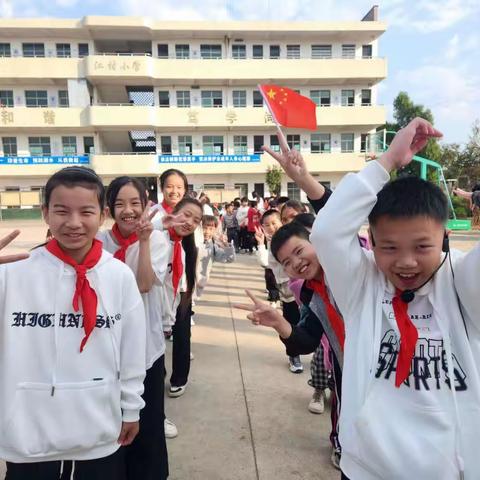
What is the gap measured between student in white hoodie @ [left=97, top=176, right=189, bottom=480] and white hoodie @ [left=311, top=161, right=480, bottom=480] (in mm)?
1074

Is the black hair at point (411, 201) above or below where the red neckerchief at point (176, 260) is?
above

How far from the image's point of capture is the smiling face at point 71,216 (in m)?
1.40

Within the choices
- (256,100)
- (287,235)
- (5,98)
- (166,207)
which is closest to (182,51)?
(256,100)

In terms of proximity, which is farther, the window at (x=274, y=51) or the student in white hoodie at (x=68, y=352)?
the window at (x=274, y=51)

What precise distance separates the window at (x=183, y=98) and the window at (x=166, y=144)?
2.26 meters

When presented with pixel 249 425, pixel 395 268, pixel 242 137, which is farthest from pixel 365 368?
pixel 242 137

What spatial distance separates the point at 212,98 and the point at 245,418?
26.5 m

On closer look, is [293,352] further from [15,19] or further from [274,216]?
[15,19]

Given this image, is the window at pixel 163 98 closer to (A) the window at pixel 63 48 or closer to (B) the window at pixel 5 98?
(A) the window at pixel 63 48

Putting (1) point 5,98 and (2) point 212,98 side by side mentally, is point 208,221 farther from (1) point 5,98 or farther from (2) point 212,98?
(1) point 5,98

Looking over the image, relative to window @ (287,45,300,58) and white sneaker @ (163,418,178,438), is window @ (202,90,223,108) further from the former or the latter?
white sneaker @ (163,418,178,438)

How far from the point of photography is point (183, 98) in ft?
87.7

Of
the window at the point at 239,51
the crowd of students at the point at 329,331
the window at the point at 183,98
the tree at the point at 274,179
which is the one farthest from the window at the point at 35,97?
the crowd of students at the point at 329,331

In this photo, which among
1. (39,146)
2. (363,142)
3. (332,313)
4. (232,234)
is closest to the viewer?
(332,313)
